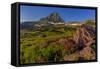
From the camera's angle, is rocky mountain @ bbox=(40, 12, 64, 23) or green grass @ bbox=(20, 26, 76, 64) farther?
rocky mountain @ bbox=(40, 12, 64, 23)

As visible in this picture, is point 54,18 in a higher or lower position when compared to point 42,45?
higher

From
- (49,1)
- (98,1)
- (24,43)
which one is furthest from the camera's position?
(98,1)

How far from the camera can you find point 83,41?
3879 millimetres

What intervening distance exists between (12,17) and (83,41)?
1.05m

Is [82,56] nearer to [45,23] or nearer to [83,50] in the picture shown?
[83,50]

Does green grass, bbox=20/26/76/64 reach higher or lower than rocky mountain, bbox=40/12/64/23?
lower

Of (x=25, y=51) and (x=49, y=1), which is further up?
(x=49, y=1)

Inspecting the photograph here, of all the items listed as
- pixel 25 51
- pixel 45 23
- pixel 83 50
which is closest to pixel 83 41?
pixel 83 50

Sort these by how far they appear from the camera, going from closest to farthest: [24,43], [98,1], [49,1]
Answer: [24,43] → [49,1] → [98,1]

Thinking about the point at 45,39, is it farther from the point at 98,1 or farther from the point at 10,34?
the point at 98,1

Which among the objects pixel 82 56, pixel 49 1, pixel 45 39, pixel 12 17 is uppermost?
pixel 49 1

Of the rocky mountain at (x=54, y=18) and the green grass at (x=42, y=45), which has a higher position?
the rocky mountain at (x=54, y=18)

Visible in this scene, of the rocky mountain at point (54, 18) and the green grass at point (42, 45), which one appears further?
the rocky mountain at point (54, 18)

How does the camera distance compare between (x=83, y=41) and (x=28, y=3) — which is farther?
(x=83, y=41)
